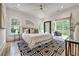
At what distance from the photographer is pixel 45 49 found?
146 cm

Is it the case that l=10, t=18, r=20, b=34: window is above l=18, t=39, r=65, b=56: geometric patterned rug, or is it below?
above

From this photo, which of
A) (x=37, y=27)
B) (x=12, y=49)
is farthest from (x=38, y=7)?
(x=12, y=49)

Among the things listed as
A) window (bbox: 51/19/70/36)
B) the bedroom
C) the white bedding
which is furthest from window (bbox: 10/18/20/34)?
window (bbox: 51/19/70/36)

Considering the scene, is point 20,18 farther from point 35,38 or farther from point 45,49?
point 45,49

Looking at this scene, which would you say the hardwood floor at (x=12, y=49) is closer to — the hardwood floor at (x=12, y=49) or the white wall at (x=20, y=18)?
the hardwood floor at (x=12, y=49)

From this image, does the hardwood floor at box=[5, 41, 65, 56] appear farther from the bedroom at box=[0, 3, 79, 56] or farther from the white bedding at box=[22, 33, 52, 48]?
the white bedding at box=[22, 33, 52, 48]

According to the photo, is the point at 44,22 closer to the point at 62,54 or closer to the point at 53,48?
the point at 53,48

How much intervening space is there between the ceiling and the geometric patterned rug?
57 cm

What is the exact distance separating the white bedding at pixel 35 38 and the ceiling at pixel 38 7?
0.39m

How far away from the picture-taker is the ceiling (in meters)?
1.42

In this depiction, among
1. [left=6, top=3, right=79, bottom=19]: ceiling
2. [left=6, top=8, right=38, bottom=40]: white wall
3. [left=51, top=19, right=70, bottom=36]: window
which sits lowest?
[left=51, top=19, right=70, bottom=36]: window

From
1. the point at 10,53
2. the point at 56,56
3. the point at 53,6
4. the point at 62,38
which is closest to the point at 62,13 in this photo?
the point at 53,6

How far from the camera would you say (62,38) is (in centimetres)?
146

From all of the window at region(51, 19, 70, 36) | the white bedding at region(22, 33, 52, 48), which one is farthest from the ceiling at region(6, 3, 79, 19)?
the white bedding at region(22, 33, 52, 48)
